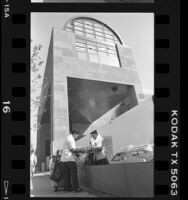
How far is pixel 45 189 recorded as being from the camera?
20.7ft

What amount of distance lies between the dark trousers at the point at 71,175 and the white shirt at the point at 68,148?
0.10 meters

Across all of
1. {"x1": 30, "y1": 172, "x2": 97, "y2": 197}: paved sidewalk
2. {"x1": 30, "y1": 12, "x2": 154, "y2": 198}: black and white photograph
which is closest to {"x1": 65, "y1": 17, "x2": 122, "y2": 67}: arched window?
{"x1": 30, "y1": 12, "x2": 154, "y2": 198}: black and white photograph

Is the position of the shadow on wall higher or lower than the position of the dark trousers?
higher

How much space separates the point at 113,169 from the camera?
244 inches

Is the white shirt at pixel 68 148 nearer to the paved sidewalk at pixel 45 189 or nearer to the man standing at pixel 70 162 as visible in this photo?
the man standing at pixel 70 162

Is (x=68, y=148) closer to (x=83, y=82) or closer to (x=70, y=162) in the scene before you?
(x=70, y=162)

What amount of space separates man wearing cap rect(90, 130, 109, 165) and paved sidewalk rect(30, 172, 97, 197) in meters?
0.56

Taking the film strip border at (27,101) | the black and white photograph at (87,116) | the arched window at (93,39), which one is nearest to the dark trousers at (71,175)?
the black and white photograph at (87,116)

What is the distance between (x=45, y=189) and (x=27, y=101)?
202cm

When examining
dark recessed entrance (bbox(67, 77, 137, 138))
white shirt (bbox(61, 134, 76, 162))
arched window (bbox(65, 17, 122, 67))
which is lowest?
white shirt (bbox(61, 134, 76, 162))

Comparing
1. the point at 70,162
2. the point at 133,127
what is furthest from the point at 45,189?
the point at 133,127

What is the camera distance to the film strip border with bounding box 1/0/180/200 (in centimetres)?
479

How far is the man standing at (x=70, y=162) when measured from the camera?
6.48 metres

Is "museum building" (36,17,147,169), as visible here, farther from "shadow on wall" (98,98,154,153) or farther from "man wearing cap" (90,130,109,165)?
"man wearing cap" (90,130,109,165)
